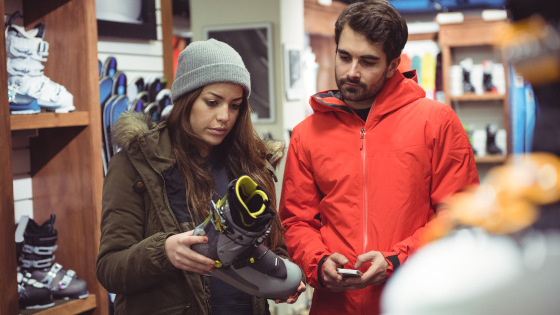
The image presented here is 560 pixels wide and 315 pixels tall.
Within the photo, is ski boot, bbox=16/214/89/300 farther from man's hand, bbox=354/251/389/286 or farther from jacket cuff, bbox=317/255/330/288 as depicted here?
man's hand, bbox=354/251/389/286

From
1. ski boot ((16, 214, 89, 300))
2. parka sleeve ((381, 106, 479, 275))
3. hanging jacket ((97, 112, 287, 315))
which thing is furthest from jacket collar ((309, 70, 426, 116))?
ski boot ((16, 214, 89, 300))

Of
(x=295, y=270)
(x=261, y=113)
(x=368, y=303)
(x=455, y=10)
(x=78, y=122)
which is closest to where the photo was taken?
(x=295, y=270)

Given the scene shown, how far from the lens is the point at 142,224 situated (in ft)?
5.27

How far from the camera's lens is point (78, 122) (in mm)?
2455

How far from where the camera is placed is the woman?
1.55 metres

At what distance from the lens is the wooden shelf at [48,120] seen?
7.08ft

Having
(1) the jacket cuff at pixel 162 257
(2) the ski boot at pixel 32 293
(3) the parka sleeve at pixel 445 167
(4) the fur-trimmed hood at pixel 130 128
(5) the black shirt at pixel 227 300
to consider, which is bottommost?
(2) the ski boot at pixel 32 293

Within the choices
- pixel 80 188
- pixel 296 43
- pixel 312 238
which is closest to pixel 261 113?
pixel 296 43

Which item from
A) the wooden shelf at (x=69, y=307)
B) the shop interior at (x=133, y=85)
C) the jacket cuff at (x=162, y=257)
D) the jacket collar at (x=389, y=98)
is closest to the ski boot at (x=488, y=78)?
the shop interior at (x=133, y=85)

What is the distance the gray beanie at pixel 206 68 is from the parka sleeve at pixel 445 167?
0.58 m

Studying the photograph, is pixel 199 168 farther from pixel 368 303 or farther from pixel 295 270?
pixel 368 303

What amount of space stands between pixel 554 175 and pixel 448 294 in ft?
0.42

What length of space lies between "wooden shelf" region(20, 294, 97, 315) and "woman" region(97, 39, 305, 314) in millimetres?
717

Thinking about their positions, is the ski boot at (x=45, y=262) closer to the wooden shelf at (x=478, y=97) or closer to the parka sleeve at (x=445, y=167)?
the parka sleeve at (x=445, y=167)
